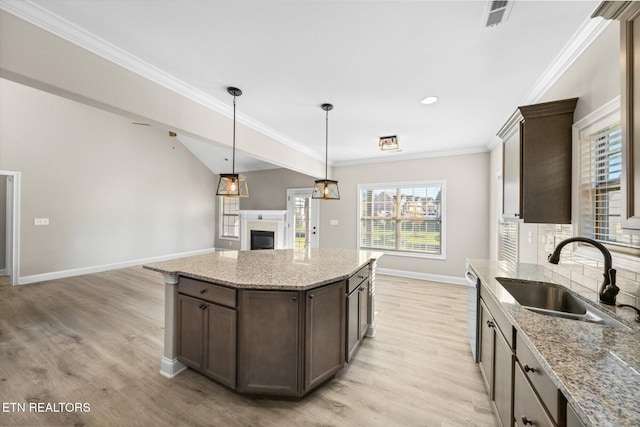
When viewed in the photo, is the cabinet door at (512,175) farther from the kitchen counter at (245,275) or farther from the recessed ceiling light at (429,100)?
the kitchen counter at (245,275)

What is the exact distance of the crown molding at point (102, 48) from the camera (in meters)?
1.60

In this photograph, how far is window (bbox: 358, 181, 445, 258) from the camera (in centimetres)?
515

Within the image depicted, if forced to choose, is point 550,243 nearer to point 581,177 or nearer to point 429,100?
point 581,177

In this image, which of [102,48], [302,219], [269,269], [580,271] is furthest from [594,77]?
[302,219]

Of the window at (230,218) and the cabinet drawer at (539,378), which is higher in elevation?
the window at (230,218)

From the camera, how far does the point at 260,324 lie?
5.91 feet

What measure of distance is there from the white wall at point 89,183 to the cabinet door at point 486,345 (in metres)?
7.10

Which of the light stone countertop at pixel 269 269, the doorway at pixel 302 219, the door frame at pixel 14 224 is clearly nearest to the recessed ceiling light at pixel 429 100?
the light stone countertop at pixel 269 269

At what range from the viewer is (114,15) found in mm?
1684

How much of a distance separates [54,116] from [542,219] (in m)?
7.71

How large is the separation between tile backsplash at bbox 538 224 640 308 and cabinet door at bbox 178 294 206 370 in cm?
262

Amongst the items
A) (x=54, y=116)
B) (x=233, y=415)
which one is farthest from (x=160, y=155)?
(x=233, y=415)

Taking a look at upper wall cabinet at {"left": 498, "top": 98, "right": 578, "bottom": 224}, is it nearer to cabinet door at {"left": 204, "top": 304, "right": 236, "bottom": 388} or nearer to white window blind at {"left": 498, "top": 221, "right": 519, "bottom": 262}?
white window blind at {"left": 498, "top": 221, "right": 519, "bottom": 262}

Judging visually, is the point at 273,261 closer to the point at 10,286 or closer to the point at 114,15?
the point at 114,15
